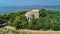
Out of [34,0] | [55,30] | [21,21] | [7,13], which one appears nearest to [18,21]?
[21,21]

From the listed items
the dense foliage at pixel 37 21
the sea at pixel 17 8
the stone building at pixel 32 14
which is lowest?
the dense foliage at pixel 37 21

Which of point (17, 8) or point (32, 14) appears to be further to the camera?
point (17, 8)

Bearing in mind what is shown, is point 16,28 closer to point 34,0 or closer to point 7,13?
point 7,13

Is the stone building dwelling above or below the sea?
below

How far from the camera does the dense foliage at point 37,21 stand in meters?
2.38

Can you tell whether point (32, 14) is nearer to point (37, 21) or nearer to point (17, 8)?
point (37, 21)

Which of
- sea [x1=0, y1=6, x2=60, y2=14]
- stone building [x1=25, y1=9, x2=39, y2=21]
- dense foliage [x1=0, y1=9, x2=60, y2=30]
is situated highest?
sea [x1=0, y1=6, x2=60, y2=14]

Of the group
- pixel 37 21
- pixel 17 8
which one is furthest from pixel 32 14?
pixel 17 8

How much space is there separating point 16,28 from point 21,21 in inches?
4.9

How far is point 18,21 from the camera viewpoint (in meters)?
2.43

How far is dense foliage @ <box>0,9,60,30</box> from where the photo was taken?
2379mm

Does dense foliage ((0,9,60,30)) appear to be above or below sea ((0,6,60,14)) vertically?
below

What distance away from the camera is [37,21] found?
2396 millimetres

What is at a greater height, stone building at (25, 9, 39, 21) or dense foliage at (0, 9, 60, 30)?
stone building at (25, 9, 39, 21)
